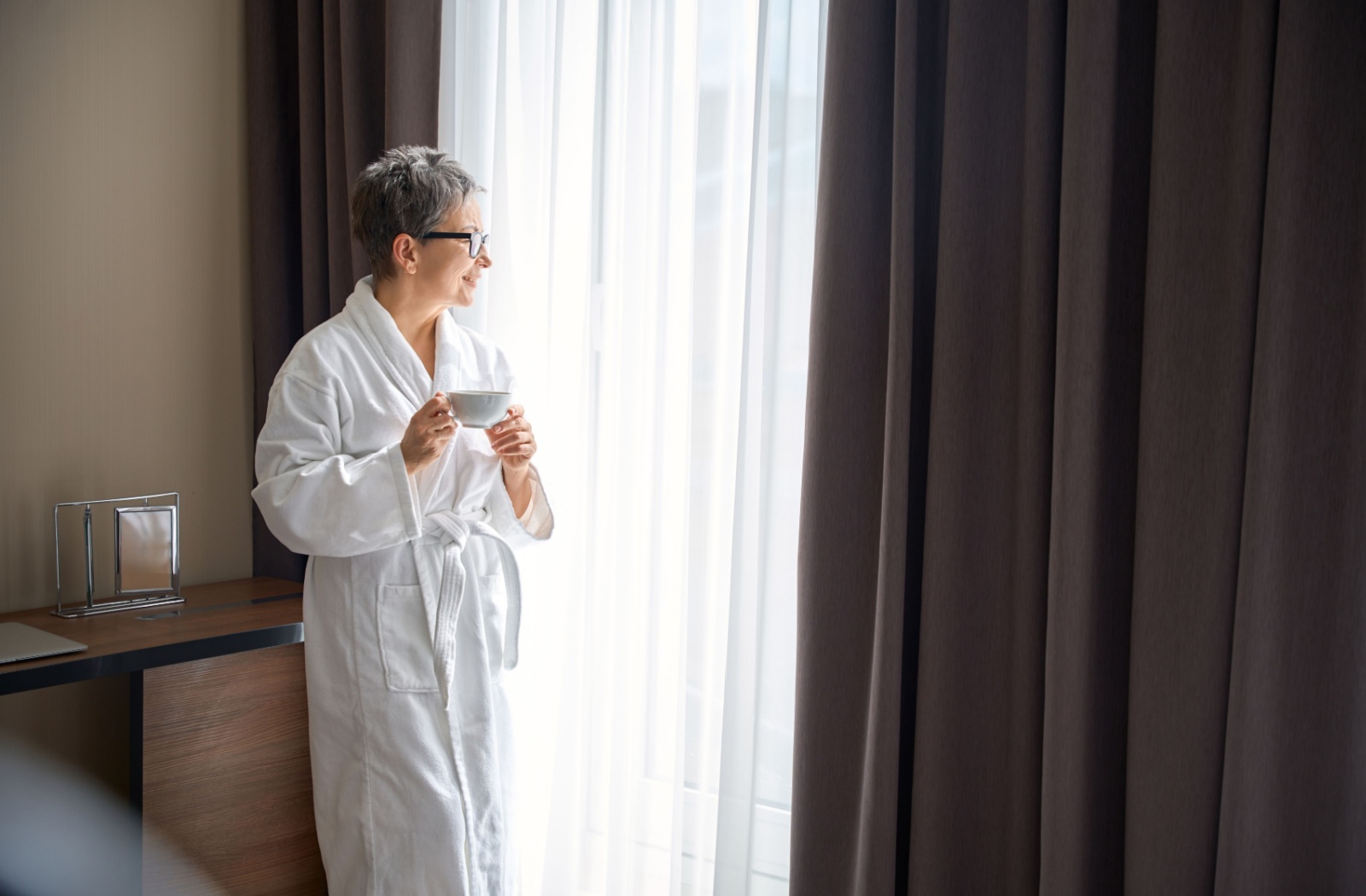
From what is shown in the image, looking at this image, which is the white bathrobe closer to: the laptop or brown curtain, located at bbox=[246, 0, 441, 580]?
the laptop

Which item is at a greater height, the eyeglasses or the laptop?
the eyeglasses

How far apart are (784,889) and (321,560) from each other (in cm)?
109

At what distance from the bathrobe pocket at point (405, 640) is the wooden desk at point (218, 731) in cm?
61

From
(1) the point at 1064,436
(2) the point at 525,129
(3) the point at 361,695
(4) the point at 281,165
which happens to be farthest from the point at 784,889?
(4) the point at 281,165

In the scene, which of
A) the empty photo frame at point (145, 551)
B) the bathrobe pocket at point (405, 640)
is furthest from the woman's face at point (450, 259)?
the empty photo frame at point (145, 551)

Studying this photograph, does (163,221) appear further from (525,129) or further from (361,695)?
(361,695)

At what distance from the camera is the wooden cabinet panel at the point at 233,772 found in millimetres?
1938

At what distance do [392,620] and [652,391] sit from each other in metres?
Answer: 0.69

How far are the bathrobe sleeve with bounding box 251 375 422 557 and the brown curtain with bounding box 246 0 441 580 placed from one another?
79 cm

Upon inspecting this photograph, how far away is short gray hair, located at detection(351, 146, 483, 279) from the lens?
1.64 metres

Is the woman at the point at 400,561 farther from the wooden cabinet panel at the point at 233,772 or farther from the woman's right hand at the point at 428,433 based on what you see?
the wooden cabinet panel at the point at 233,772

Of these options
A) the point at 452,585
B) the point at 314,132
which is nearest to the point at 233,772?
the point at 452,585

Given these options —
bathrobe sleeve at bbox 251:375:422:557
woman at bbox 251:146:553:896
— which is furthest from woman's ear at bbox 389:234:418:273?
bathrobe sleeve at bbox 251:375:422:557

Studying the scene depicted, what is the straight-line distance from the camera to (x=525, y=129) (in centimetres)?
212
